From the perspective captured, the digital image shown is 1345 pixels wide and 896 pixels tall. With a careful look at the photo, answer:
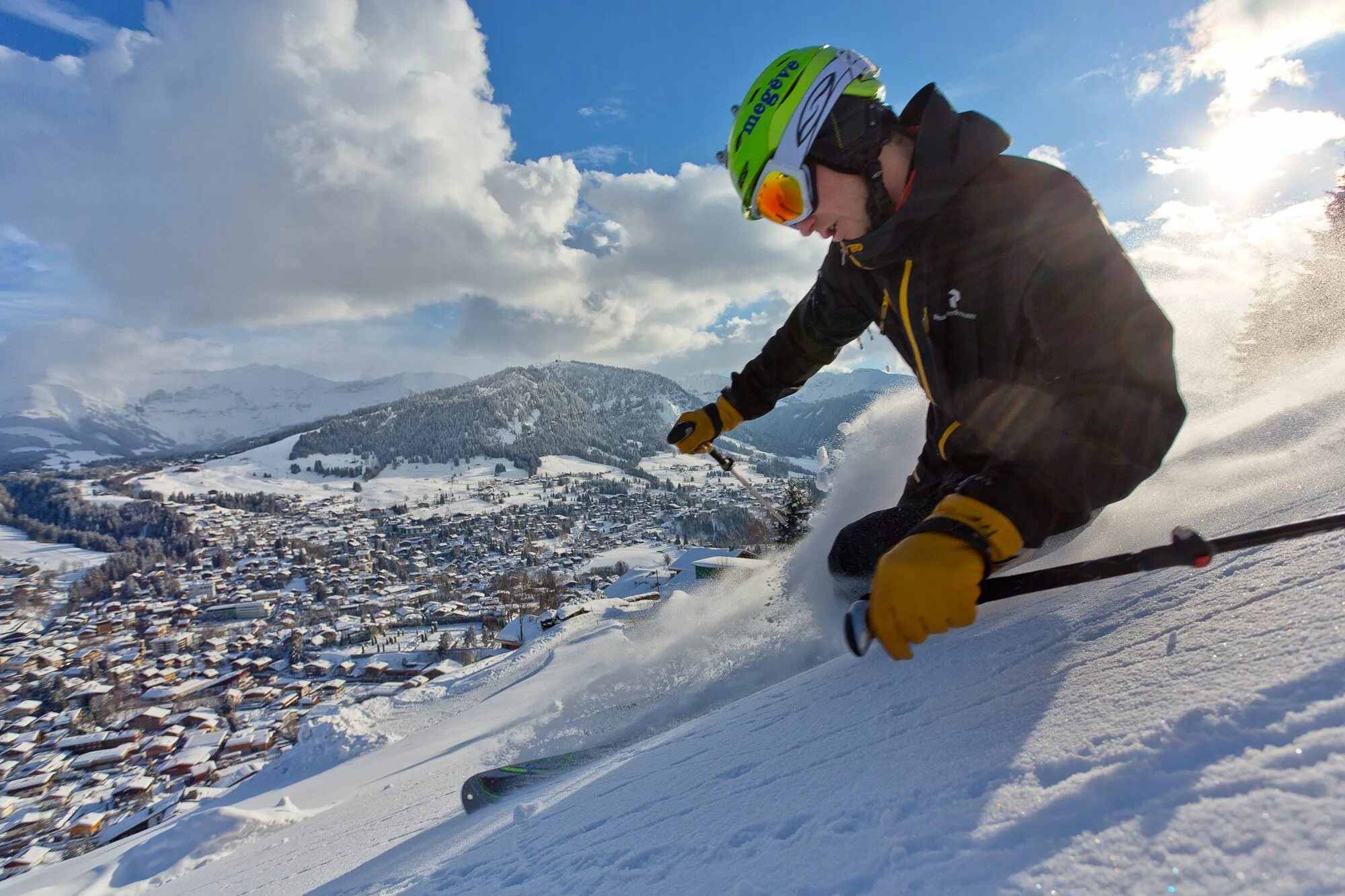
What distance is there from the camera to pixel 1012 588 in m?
1.72

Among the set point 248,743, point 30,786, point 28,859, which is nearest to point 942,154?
point 28,859

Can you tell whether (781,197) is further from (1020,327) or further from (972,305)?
(1020,327)

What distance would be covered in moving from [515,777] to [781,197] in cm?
487

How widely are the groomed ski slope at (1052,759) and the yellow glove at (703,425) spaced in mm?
1945

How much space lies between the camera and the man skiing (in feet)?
5.47

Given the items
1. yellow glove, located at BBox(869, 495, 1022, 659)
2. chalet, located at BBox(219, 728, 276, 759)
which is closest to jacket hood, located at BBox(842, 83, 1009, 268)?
yellow glove, located at BBox(869, 495, 1022, 659)

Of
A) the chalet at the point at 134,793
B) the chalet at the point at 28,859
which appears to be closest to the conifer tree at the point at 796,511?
the chalet at the point at 28,859

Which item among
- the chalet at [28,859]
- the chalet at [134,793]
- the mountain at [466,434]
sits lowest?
the chalet at [28,859]

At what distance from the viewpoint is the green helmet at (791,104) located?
2.30 m

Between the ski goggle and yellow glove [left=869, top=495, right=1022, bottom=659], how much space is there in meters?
1.30

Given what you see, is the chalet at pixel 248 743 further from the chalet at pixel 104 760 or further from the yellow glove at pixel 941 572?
the yellow glove at pixel 941 572

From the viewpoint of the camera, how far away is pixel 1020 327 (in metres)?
2.14

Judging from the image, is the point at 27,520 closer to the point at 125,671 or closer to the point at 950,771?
the point at 125,671

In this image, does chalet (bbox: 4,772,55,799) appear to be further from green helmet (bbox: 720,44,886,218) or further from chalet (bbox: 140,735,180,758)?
green helmet (bbox: 720,44,886,218)
